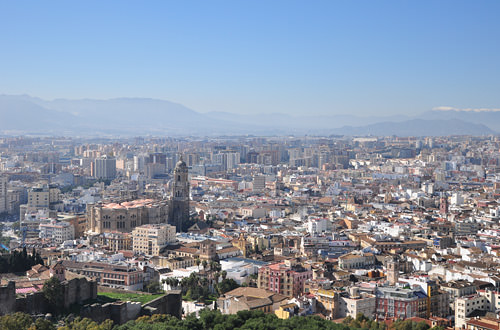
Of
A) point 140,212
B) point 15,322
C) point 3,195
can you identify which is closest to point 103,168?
point 3,195

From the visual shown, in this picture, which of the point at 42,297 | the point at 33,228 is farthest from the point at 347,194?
the point at 42,297

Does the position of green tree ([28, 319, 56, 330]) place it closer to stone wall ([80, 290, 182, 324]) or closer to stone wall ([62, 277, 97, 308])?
stone wall ([80, 290, 182, 324])

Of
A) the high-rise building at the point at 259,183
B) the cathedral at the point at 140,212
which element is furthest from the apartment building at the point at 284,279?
the high-rise building at the point at 259,183

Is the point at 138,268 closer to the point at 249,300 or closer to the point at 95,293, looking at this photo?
the point at 95,293

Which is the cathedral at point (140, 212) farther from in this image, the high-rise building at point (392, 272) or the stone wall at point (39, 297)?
the high-rise building at point (392, 272)

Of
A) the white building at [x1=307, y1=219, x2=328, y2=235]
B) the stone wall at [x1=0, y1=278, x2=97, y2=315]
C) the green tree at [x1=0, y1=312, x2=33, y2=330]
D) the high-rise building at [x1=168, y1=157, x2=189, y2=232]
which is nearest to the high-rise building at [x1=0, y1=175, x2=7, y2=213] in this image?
the high-rise building at [x1=168, y1=157, x2=189, y2=232]

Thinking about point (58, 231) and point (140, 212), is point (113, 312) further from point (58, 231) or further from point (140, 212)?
point (58, 231)
